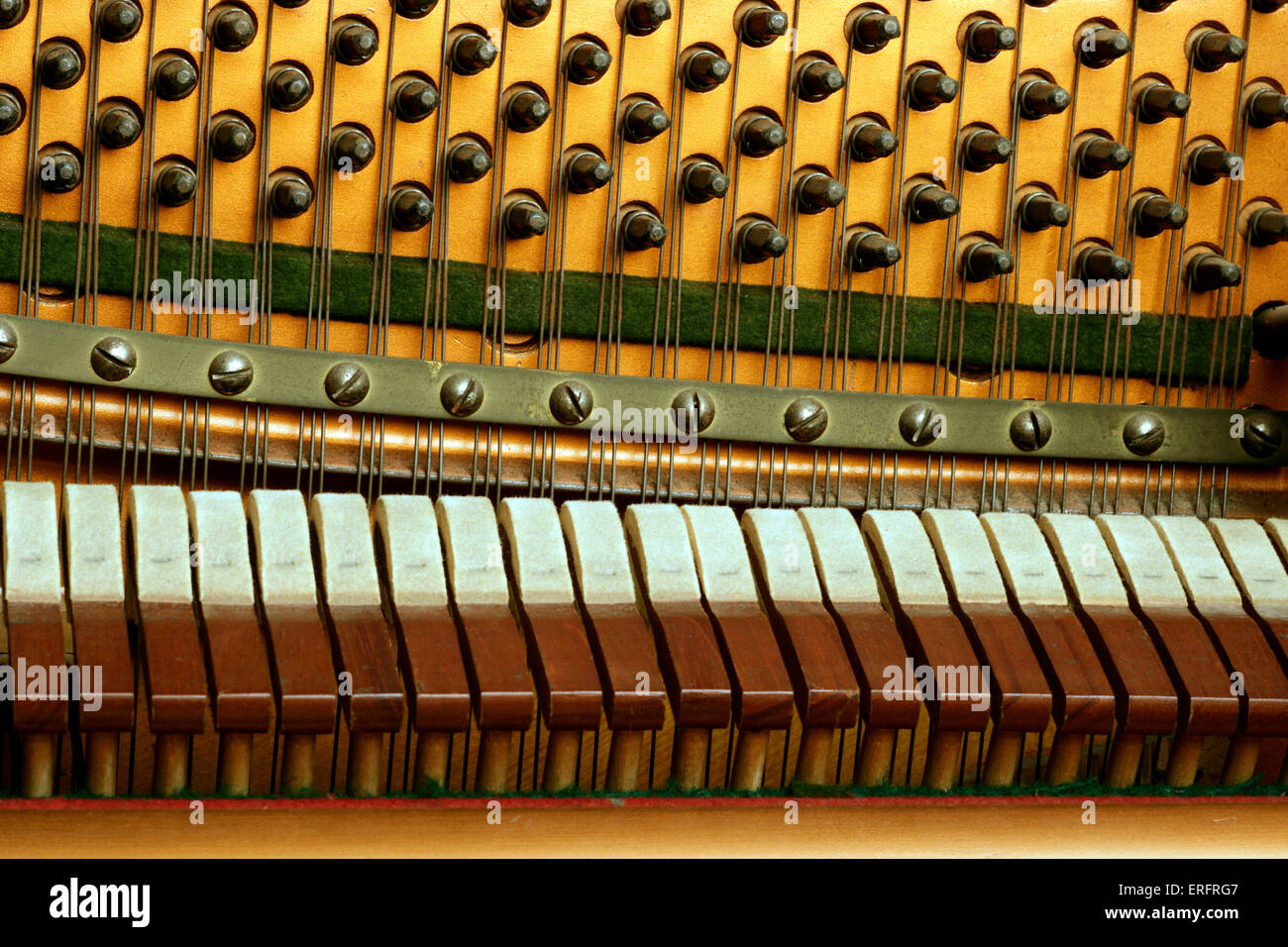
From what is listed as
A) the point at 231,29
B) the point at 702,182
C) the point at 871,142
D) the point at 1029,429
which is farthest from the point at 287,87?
the point at 1029,429

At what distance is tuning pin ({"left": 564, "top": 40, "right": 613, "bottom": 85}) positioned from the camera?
2.35 meters

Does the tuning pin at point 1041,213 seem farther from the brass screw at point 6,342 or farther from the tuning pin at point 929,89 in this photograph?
the brass screw at point 6,342

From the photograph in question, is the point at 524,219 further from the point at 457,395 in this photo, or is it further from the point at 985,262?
the point at 985,262

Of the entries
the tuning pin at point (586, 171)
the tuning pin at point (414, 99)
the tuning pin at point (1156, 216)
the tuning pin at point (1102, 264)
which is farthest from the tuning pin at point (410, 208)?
the tuning pin at point (1156, 216)

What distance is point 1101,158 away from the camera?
2537mm

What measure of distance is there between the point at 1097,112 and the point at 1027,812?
1231 mm

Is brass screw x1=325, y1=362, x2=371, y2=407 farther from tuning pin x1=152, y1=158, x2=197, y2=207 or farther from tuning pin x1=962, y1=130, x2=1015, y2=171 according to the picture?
tuning pin x1=962, y1=130, x2=1015, y2=171

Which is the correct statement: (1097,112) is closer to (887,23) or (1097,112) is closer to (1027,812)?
(887,23)

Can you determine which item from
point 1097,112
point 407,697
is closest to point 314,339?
point 407,697

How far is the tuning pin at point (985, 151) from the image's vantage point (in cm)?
249

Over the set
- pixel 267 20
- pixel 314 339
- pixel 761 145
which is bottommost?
pixel 314 339
